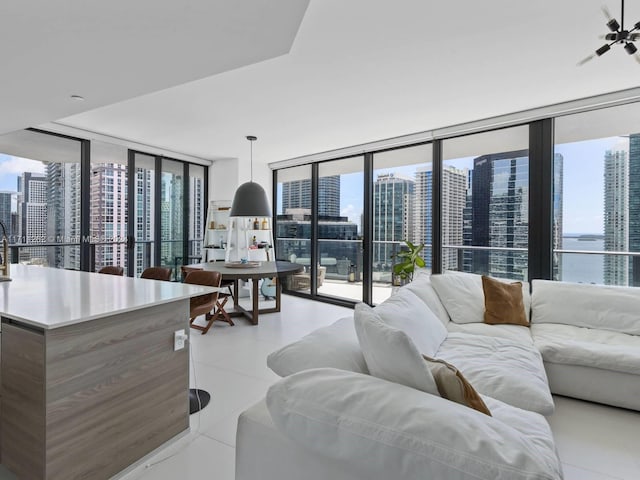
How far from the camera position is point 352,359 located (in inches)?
57.2

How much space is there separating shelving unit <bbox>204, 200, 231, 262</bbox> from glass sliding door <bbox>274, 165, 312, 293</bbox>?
1.03 meters

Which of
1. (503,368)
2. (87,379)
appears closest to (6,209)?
(87,379)

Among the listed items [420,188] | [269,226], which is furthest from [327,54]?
[269,226]

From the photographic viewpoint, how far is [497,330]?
2.85m

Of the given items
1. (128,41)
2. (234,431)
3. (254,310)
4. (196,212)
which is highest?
(128,41)

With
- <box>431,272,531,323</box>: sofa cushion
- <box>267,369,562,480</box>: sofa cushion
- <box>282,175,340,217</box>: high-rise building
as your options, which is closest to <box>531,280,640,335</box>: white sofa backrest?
<box>431,272,531,323</box>: sofa cushion

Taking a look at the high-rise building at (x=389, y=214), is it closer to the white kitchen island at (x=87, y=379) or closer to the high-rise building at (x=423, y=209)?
the high-rise building at (x=423, y=209)

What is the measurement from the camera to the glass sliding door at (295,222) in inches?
249

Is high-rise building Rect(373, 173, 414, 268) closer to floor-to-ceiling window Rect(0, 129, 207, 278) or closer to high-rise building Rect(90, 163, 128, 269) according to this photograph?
floor-to-ceiling window Rect(0, 129, 207, 278)

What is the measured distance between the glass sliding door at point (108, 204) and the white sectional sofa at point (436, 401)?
4.43 metres

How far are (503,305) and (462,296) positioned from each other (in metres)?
0.35

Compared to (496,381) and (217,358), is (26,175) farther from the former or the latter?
(496,381)

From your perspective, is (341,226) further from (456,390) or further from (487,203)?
(456,390)

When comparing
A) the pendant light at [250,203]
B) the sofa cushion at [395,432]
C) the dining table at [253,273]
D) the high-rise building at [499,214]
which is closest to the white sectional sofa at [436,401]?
the sofa cushion at [395,432]
